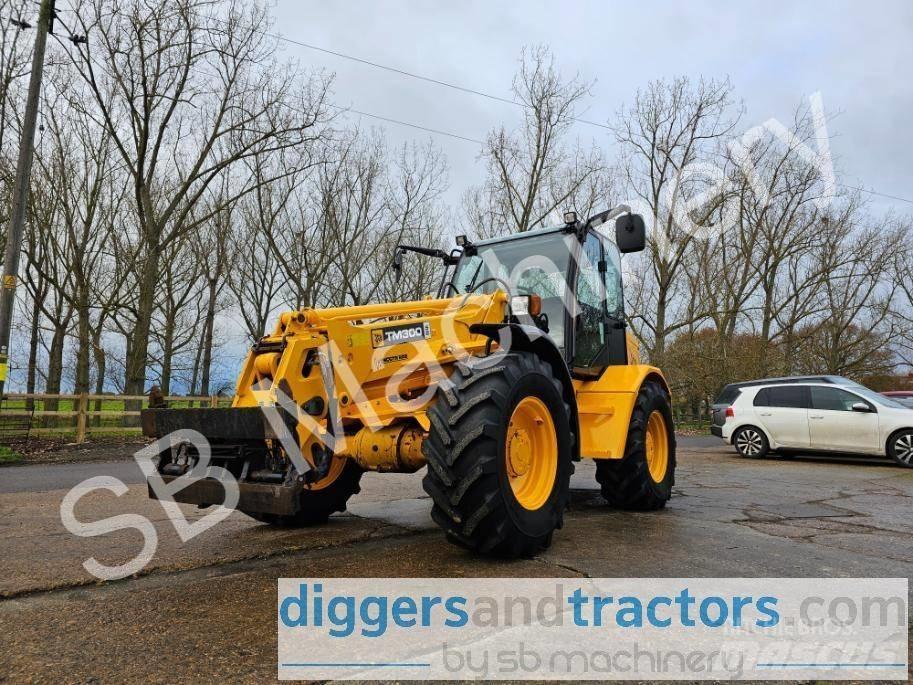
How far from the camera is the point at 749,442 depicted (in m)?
14.2

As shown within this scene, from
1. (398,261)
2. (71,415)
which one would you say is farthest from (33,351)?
(398,261)

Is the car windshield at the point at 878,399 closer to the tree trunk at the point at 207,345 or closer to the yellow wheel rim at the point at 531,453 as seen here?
the yellow wheel rim at the point at 531,453

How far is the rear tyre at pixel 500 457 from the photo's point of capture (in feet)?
12.2

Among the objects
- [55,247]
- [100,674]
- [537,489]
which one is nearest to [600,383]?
[537,489]

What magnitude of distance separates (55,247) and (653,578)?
23.7 metres

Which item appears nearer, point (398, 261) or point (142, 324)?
point (398, 261)

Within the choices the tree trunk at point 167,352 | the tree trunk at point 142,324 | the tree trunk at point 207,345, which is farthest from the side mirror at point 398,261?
the tree trunk at point 207,345

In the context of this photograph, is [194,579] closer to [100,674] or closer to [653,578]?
[100,674]

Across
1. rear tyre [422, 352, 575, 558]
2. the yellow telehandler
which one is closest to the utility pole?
the yellow telehandler

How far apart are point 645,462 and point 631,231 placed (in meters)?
2.28

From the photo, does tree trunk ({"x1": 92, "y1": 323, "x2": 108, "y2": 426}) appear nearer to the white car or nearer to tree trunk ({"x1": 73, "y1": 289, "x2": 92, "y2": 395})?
tree trunk ({"x1": 73, "y1": 289, "x2": 92, "y2": 395})

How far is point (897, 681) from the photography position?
253 cm

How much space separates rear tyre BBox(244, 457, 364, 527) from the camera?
17.5 ft

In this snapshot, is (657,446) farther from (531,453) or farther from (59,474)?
(59,474)
